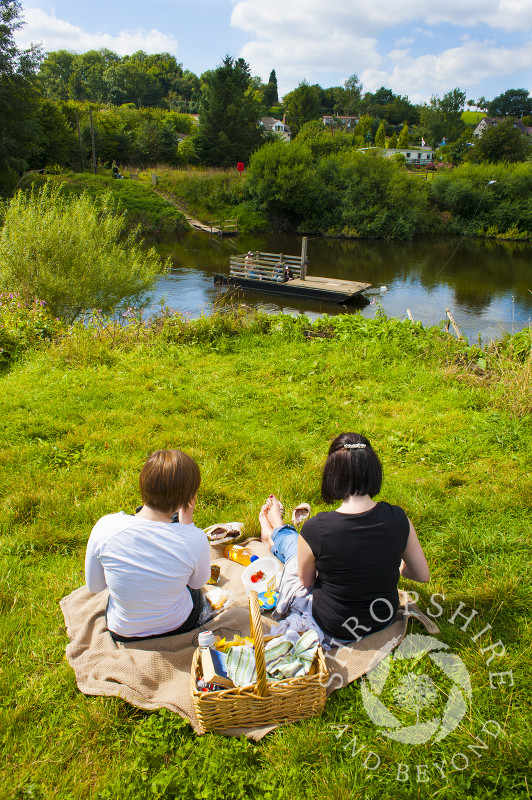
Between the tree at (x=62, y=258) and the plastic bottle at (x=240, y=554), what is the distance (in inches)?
338

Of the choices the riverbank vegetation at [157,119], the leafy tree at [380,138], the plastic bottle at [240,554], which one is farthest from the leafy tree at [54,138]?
the plastic bottle at [240,554]

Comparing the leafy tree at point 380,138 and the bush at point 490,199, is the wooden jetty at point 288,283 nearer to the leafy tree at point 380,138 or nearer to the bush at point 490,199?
the bush at point 490,199

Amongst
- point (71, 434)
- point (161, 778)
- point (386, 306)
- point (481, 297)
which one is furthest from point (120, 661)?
point (481, 297)

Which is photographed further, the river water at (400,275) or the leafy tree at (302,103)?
the leafy tree at (302,103)

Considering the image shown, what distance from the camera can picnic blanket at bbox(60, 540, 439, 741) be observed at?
2.13m

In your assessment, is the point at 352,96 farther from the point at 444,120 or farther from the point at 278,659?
the point at 278,659

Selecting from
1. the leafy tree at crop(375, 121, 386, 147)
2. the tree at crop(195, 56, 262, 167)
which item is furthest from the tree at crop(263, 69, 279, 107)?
the tree at crop(195, 56, 262, 167)

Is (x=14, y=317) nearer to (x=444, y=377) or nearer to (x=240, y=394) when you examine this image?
(x=240, y=394)

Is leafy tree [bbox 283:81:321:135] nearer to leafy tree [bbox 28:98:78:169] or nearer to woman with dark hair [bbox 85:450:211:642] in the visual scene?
leafy tree [bbox 28:98:78:169]

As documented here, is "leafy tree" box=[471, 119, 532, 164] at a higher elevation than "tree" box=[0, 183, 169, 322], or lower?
higher

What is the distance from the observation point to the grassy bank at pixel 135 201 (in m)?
33.4

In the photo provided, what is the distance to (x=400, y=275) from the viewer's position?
26.5 metres

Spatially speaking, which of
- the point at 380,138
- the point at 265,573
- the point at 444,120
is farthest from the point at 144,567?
the point at 444,120

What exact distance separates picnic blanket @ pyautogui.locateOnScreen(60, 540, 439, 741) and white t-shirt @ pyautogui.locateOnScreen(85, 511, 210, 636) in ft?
0.34
